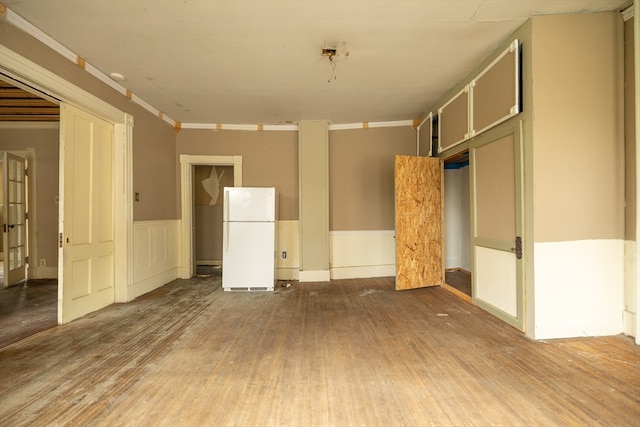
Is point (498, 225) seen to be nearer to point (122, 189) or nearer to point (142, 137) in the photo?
point (122, 189)

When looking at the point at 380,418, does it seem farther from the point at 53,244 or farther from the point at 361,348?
the point at 53,244

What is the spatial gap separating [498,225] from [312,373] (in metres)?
2.30

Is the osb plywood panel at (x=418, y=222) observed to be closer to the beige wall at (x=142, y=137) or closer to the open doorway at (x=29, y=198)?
the beige wall at (x=142, y=137)

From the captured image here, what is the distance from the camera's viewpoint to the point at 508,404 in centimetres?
166

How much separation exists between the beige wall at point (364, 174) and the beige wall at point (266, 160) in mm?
688

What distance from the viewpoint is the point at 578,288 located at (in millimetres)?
2510

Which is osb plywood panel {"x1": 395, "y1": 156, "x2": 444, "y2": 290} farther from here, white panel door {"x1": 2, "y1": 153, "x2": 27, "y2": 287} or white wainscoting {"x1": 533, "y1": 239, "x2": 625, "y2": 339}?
white panel door {"x1": 2, "y1": 153, "x2": 27, "y2": 287}

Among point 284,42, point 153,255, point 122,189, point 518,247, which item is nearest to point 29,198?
point 153,255

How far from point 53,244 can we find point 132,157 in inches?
110

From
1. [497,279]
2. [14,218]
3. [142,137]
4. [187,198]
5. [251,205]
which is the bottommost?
[497,279]

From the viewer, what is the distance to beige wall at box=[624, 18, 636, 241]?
2.41m

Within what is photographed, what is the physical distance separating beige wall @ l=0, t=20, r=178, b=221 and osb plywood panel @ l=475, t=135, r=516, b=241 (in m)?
4.27

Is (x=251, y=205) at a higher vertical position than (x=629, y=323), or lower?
higher

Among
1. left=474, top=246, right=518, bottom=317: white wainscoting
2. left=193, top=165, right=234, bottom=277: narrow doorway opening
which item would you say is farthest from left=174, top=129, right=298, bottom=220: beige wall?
left=474, top=246, right=518, bottom=317: white wainscoting
